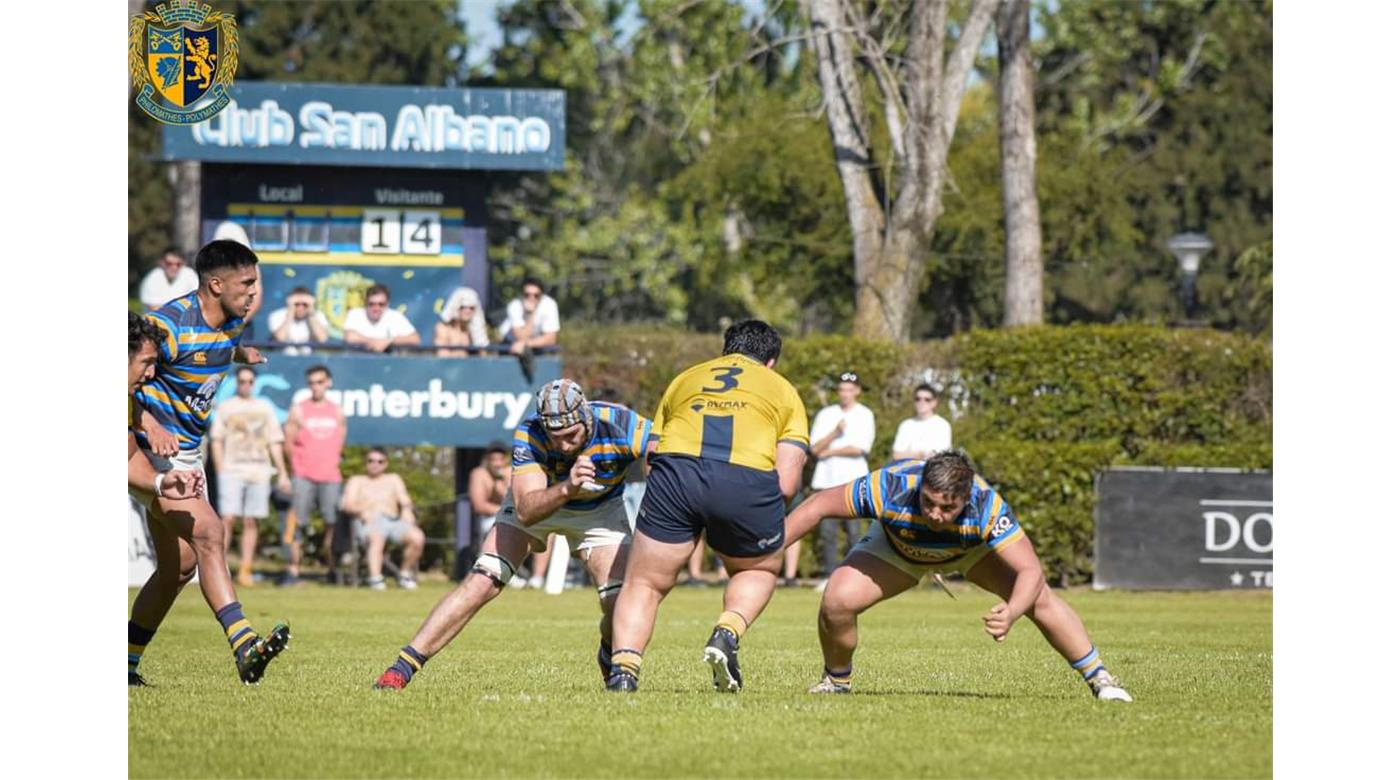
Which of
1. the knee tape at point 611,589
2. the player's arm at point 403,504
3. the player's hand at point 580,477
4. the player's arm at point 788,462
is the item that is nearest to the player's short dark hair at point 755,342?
the player's arm at point 788,462

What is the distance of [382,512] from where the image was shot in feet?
70.9

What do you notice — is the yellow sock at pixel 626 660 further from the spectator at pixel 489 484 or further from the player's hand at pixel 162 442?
the spectator at pixel 489 484

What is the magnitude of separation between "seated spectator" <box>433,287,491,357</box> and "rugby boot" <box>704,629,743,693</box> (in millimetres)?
12763

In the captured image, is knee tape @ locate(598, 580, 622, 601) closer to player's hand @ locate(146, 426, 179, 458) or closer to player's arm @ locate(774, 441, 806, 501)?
player's arm @ locate(774, 441, 806, 501)

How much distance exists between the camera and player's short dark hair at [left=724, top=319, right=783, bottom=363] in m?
10.2

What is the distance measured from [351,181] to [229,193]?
4.58 ft

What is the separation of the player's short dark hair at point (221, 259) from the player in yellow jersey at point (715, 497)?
7.61 feet

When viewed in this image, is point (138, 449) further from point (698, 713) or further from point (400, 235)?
point (400, 235)

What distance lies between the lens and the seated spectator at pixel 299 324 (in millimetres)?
21875

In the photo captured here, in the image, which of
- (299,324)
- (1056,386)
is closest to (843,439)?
(1056,386)

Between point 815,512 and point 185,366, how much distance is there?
3.31 metres

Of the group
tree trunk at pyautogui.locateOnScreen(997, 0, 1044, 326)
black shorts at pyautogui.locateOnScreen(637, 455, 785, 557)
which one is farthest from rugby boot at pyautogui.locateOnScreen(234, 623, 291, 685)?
tree trunk at pyautogui.locateOnScreen(997, 0, 1044, 326)

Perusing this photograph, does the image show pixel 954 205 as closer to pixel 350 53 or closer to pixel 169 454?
pixel 350 53
